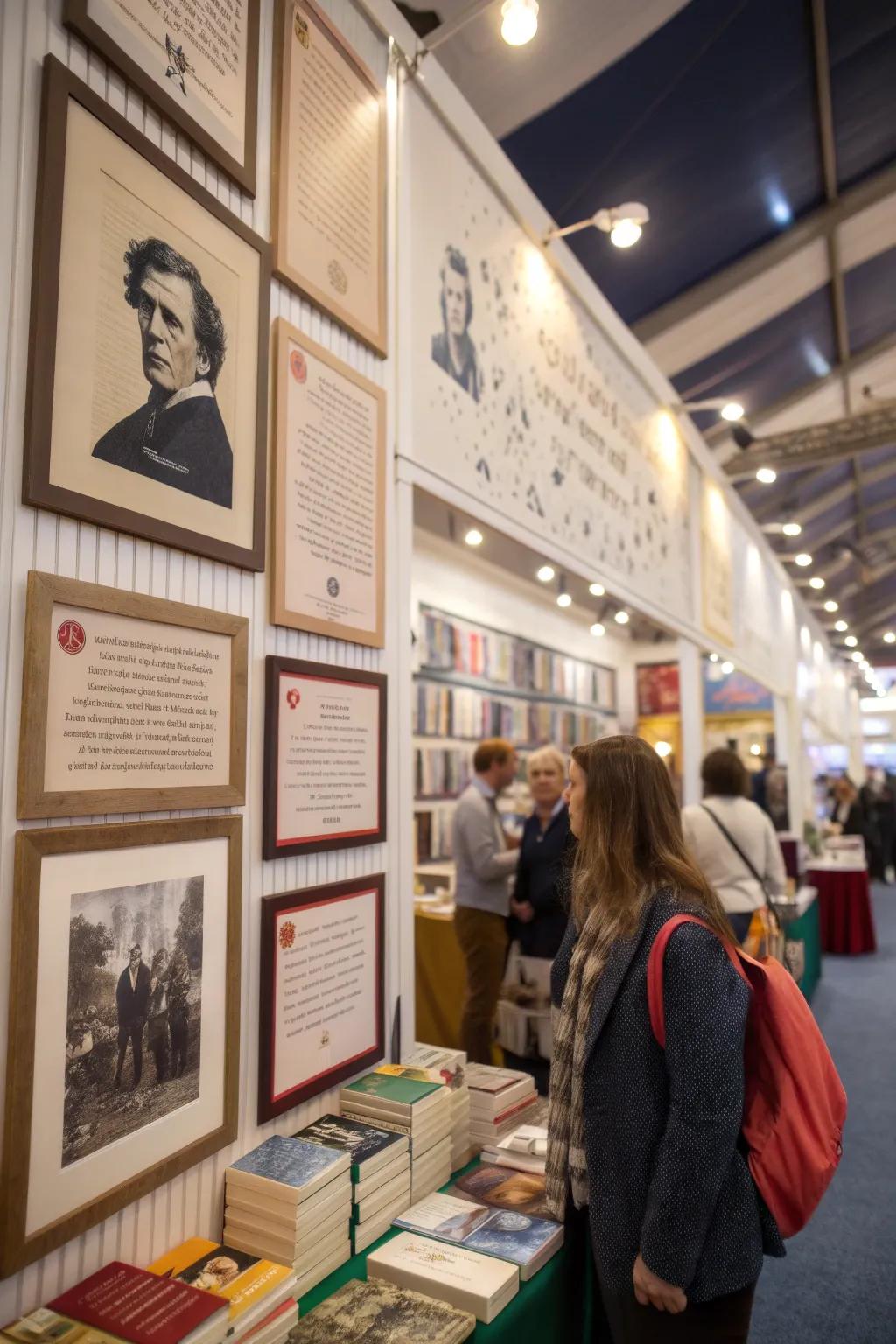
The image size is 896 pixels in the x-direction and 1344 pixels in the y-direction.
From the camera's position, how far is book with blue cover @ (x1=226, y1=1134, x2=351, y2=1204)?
4.96ft

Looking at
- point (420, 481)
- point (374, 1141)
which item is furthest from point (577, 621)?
point (374, 1141)

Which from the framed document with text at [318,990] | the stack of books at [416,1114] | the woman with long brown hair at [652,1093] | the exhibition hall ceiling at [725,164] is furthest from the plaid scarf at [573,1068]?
the exhibition hall ceiling at [725,164]

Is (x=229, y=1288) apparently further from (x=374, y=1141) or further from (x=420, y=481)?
(x=420, y=481)

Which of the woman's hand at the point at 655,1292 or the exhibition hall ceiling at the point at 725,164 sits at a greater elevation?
the exhibition hall ceiling at the point at 725,164

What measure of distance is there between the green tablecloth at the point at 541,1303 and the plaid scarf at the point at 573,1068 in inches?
4.7

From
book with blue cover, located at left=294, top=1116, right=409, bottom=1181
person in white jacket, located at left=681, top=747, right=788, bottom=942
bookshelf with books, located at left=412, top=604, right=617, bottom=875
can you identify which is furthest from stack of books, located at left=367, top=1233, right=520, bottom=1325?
bookshelf with books, located at left=412, top=604, right=617, bottom=875

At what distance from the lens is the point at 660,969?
1475 mm

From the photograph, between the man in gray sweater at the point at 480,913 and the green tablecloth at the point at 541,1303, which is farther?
the man in gray sweater at the point at 480,913

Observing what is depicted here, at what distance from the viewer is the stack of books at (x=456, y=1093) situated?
2000mm

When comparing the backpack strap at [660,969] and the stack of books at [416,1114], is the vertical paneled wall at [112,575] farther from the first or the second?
the backpack strap at [660,969]

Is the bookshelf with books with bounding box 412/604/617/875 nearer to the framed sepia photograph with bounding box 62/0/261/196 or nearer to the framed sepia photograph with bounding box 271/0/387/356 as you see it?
the framed sepia photograph with bounding box 271/0/387/356

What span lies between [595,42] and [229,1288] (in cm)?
412

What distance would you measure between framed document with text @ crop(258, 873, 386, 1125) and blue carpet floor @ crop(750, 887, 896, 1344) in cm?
161

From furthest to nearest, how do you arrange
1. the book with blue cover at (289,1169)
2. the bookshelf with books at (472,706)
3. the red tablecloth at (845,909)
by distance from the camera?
1. the red tablecloth at (845,909)
2. the bookshelf with books at (472,706)
3. the book with blue cover at (289,1169)
